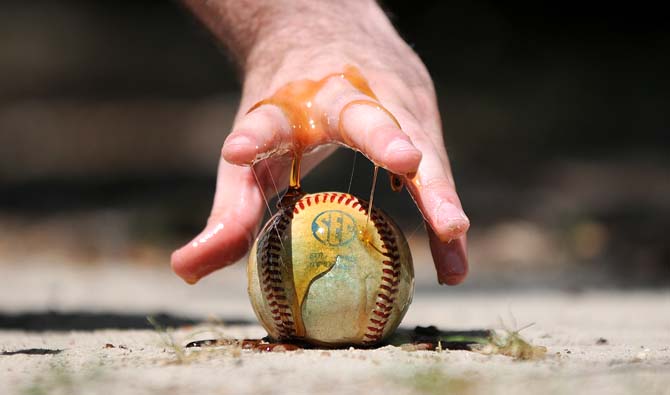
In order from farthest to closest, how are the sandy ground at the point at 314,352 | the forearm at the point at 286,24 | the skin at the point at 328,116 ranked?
the forearm at the point at 286,24 < the skin at the point at 328,116 < the sandy ground at the point at 314,352

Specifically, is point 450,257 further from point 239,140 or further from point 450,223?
point 239,140

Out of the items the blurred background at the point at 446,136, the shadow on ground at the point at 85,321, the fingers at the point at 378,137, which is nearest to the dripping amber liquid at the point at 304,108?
the fingers at the point at 378,137

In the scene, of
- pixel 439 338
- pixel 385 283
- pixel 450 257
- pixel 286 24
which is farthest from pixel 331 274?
pixel 286 24

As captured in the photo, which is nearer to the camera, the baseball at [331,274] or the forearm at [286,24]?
the baseball at [331,274]

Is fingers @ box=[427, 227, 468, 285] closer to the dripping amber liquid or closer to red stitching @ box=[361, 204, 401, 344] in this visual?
red stitching @ box=[361, 204, 401, 344]

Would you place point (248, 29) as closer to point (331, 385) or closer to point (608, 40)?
point (331, 385)

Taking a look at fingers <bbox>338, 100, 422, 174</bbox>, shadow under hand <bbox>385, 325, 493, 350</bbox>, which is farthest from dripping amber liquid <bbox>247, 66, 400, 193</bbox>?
shadow under hand <bbox>385, 325, 493, 350</bbox>

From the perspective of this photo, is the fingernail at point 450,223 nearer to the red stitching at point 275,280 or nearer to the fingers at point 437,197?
the fingers at point 437,197
